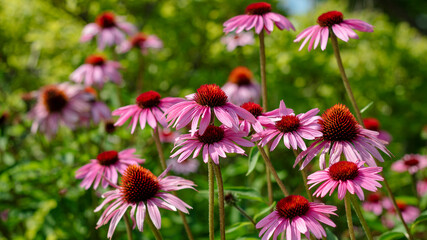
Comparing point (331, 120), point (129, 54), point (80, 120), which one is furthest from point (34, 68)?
point (331, 120)

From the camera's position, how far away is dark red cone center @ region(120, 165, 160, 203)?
1.24 metres

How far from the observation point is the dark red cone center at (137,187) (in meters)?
1.24

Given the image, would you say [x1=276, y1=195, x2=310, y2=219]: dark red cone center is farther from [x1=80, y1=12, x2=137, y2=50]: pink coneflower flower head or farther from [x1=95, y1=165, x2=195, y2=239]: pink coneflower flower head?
[x1=80, y1=12, x2=137, y2=50]: pink coneflower flower head

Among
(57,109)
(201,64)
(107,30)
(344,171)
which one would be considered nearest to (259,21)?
(344,171)

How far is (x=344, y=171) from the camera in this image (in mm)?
1125

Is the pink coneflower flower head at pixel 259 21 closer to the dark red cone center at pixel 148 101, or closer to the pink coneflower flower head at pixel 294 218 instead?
the dark red cone center at pixel 148 101

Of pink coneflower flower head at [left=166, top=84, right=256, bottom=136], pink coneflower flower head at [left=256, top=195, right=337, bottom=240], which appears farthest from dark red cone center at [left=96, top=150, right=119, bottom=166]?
pink coneflower flower head at [left=256, top=195, right=337, bottom=240]

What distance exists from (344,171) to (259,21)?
790mm

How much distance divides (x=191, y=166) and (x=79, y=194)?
1548mm

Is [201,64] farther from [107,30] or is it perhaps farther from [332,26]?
[332,26]

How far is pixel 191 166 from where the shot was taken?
13.0 ft

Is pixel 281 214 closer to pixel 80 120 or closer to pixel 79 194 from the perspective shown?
pixel 79 194

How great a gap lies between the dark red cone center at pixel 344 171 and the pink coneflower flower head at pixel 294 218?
93 mm

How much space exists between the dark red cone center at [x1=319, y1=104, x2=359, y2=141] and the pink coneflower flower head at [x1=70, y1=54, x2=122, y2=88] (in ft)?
7.17
